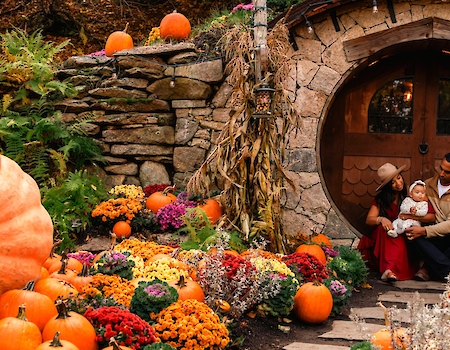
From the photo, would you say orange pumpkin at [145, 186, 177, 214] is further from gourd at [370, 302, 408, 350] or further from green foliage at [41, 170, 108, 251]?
gourd at [370, 302, 408, 350]

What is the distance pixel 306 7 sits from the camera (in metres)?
7.14

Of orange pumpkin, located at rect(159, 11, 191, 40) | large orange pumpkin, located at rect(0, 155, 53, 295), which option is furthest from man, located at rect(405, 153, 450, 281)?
large orange pumpkin, located at rect(0, 155, 53, 295)

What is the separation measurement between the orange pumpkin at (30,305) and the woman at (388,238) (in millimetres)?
4110

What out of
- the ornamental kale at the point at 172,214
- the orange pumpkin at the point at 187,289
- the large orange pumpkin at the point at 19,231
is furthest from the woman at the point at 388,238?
the large orange pumpkin at the point at 19,231

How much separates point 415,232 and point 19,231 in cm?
440

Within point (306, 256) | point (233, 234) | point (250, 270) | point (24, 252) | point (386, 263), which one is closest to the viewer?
point (24, 252)

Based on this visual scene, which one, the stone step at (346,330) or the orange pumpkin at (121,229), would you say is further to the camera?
the orange pumpkin at (121,229)

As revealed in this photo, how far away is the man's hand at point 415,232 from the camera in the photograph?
252 inches

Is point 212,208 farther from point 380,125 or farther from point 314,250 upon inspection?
point 380,125

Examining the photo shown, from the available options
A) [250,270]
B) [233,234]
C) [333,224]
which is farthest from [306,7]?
[250,270]

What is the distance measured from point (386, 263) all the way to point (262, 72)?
2.51 m

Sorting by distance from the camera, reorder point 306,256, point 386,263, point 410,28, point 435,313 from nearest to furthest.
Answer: point 435,313 < point 306,256 < point 386,263 < point 410,28

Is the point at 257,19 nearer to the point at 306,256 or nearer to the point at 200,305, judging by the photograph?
the point at 306,256

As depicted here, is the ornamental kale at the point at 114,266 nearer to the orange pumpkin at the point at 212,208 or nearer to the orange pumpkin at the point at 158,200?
the orange pumpkin at the point at 212,208
